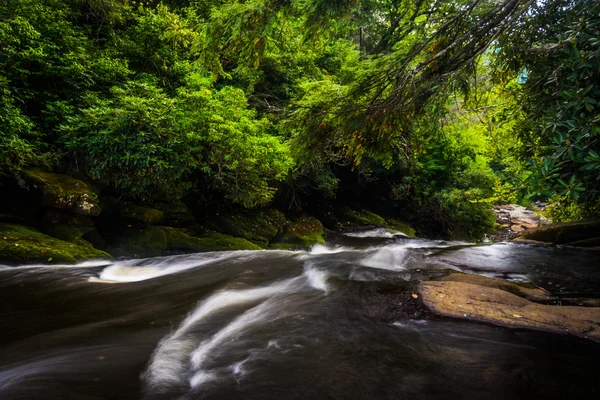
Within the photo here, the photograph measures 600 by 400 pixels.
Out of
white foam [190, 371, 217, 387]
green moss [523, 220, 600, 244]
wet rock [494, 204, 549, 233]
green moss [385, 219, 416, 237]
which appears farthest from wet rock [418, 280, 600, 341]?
wet rock [494, 204, 549, 233]

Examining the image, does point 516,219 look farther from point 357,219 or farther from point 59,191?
point 59,191

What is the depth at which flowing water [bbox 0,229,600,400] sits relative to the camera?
2668mm

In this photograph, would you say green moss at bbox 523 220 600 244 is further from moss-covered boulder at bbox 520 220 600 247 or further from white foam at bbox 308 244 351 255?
white foam at bbox 308 244 351 255

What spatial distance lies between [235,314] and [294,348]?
131 centimetres

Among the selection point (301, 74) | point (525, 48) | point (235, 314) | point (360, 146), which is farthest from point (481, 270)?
point (301, 74)

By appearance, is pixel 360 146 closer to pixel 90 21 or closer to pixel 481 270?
pixel 481 270

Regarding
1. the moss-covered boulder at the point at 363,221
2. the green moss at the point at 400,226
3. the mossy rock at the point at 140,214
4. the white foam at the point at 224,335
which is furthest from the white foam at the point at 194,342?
the green moss at the point at 400,226

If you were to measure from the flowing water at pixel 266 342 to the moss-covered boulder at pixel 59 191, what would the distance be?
1.92 metres

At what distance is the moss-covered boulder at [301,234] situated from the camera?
11438mm

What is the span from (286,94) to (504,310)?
1095cm

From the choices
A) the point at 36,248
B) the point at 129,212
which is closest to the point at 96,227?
Result: the point at 129,212

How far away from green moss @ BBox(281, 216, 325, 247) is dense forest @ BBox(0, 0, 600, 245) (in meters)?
0.99

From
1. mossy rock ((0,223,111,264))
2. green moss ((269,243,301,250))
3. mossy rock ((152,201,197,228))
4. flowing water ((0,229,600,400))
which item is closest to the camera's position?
flowing water ((0,229,600,400))

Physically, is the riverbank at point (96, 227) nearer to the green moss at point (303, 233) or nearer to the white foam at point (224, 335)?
the green moss at point (303, 233)
